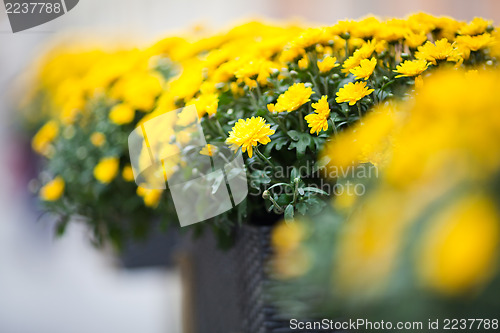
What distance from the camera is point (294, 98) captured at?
2.79 ft

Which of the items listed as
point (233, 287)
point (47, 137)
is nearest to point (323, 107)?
point (233, 287)

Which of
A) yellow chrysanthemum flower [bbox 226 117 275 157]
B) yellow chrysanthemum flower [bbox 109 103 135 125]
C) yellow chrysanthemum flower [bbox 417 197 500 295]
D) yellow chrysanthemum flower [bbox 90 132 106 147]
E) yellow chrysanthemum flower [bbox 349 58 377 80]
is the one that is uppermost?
yellow chrysanthemum flower [bbox 417 197 500 295]

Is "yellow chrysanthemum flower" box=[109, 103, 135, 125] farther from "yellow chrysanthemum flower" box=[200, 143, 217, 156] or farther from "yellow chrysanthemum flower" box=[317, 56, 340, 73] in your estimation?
"yellow chrysanthemum flower" box=[317, 56, 340, 73]

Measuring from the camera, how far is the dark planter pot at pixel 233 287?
93 cm

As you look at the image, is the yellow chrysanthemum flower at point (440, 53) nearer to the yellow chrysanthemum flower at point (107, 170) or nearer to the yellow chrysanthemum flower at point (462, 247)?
the yellow chrysanthemum flower at point (462, 247)

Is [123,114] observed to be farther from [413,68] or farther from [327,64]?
[413,68]

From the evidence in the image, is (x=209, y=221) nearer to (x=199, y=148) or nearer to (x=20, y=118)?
(x=199, y=148)

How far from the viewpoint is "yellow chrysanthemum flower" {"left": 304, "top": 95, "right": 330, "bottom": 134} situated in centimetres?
82

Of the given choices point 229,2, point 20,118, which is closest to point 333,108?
point 20,118

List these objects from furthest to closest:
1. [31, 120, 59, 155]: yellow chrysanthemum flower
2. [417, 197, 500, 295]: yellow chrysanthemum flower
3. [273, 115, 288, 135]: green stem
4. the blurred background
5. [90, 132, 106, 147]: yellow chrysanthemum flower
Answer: the blurred background
[31, 120, 59, 155]: yellow chrysanthemum flower
[90, 132, 106, 147]: yellow chrysanthemum flower
[273, 115, 288, 135]: green stem
[417, 197, 500, 295]: yellow chrysanthemum flower

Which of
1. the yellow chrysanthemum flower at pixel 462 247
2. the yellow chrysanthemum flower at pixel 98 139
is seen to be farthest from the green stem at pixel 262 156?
the yellow chrysanthemum flower at pixel 98 139

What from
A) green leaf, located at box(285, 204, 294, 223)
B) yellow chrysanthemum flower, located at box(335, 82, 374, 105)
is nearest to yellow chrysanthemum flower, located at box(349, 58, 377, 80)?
yellow chrysanthemum flower, located at box(335, 82, 374, 105)

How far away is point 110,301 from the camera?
3436 millimetres

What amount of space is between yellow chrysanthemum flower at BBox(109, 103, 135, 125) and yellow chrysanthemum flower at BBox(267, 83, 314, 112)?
0.63 m
